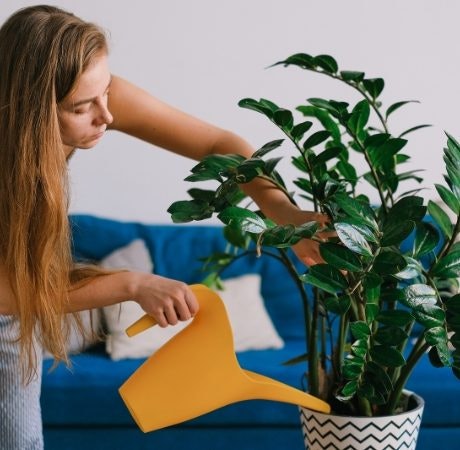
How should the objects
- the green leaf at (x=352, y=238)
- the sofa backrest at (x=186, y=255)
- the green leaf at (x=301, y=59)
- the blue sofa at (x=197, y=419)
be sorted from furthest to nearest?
the sofa backrest at (x=186, y=255) → the blue sofa at (x=197, y=419) → the green leaf at (x=301, y=59) → the green leaf at (x=352, y=238)

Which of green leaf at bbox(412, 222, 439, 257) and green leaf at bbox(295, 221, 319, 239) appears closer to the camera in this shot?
green leaf at bbox(295, 221, 319, 239)

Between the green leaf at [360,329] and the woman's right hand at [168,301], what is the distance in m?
0.21

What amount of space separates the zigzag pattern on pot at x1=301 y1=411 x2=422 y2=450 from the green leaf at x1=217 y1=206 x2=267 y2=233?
321 mm

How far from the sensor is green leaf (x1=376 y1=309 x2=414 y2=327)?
118 centimetres

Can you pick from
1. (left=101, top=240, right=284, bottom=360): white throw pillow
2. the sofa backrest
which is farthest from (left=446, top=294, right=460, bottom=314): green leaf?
the sofa backrest

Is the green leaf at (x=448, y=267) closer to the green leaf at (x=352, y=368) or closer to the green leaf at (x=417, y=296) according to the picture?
the green leaf at (x=417, y=296)

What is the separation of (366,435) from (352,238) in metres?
0.32

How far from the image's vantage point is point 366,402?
1.27 meters

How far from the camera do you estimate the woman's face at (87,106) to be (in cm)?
129

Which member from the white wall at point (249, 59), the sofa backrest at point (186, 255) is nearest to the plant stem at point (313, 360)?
the sofa backrest at point (186, 255)

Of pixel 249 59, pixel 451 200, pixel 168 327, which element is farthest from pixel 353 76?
pixel 249 59

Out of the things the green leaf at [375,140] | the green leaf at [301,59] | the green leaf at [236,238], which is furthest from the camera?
the green leaf at [236,238]

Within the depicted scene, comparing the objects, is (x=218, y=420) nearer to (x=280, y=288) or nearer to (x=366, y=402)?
(x=280, y=288)

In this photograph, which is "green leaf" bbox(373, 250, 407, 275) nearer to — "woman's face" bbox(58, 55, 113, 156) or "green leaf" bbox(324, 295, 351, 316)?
"green leaf" bbox(324, 295, 351, 316)
